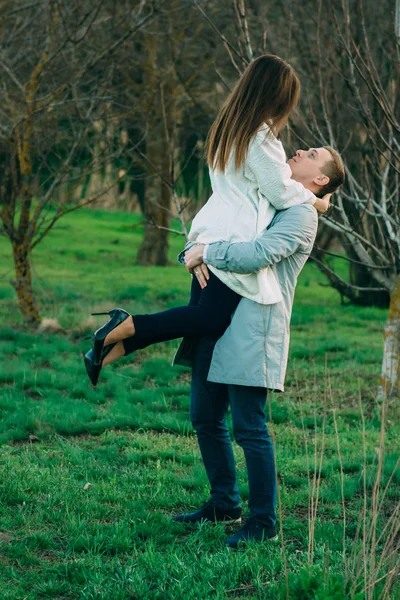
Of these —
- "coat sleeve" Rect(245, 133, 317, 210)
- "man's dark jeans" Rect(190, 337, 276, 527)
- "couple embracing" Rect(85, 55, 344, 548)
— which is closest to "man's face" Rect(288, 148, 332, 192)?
"couple embracing" Rect(85, 55, 344, 548)

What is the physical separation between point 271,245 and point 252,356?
49 centimetres

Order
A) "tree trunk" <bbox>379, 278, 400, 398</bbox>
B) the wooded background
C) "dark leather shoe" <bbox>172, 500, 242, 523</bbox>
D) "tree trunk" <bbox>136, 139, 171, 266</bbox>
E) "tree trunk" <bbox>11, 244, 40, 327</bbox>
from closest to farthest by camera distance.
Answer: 1. "dark leather shoe" <bbox>172, 500, 242, 523</bbox>
2. the wooded background
3. "tree trunk" <bbox>379, 278, 400, 398</bbox>
4. "tree trunk" <bbox>11, 244, 40, 327</bbox>
5. "tree trunk" <bbox>136, 139, 171, 266</bbox>

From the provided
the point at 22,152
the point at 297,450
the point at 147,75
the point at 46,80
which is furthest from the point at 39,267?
the point at 297,450

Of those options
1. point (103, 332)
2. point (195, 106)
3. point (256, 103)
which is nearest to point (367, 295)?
point (195, 106)

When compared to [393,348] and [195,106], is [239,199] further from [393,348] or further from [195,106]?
[195,106]

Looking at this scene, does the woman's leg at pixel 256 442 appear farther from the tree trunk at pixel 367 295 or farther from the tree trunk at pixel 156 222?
the tree trunk at pixel 156 222

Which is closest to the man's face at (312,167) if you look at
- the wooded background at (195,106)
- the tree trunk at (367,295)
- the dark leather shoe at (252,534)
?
the wooded background at (195,106)

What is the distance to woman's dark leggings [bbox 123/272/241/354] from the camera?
351cm

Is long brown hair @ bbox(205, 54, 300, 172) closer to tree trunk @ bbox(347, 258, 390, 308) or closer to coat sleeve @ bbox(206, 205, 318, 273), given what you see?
coat sleeve @ bbox(206, 205, 318, 273)

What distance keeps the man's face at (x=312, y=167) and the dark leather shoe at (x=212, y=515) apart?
164 centimetres

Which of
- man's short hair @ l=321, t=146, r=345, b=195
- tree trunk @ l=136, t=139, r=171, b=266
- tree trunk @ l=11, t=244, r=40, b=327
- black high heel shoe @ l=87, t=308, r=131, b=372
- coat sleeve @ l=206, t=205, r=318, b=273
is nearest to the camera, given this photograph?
coat sleeve @ l=206, t=205, r=318, b=273

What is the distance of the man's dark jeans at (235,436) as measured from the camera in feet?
11.6

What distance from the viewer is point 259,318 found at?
3.46 metres

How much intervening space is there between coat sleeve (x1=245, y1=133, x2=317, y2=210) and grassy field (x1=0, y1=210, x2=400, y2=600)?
2.97ft
